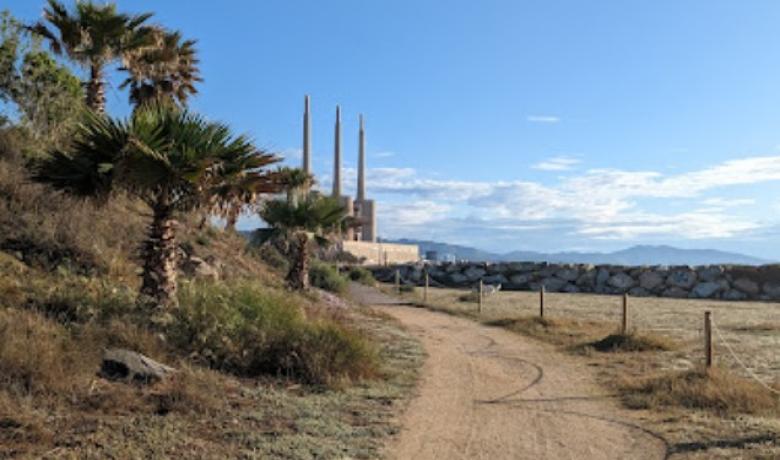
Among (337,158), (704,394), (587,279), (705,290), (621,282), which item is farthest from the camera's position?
(337,158)

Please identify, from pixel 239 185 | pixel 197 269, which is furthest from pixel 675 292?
pixel 239 185

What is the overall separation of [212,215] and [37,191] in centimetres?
608

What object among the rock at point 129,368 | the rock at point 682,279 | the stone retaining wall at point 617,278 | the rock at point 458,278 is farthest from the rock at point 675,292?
the rock at point 129,368

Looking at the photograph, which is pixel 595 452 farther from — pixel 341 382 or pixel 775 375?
pixel 775 375

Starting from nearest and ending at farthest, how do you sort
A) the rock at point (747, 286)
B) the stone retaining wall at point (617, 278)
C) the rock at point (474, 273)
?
the rock at point (747, 286) → the stone retaining wall at point (617, 278) → the rock at point (474, 273)

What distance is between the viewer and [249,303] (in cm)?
1081

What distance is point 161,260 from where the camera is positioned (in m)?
10.9

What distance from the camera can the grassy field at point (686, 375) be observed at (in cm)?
756

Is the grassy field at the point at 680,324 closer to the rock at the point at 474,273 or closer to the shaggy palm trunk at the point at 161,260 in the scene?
the shaggy palm trunk at the point at 161,260

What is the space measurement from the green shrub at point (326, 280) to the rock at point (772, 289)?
23.8m

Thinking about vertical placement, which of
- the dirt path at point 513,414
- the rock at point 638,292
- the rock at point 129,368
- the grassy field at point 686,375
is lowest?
the dirt path at point 513,414

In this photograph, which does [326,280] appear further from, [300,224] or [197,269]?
[197,269]

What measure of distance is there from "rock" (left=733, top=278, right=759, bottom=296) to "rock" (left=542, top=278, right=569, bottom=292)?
9599 mm

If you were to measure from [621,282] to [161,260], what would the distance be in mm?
37397
